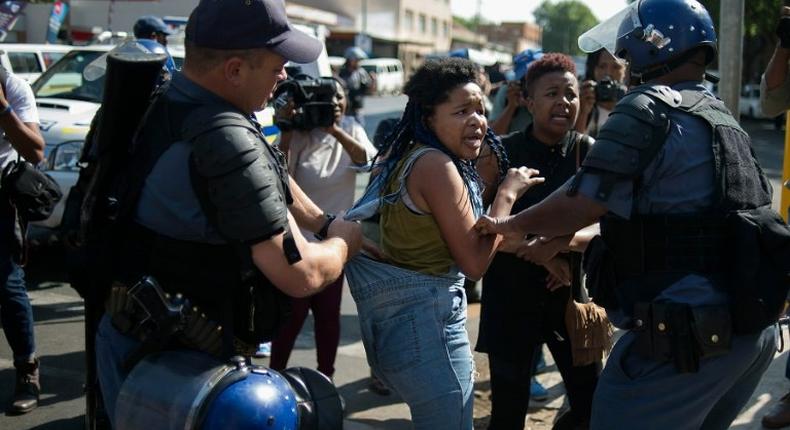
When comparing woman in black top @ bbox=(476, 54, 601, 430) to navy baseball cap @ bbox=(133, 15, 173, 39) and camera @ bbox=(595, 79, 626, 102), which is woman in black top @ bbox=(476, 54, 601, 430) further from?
navy baseball cap @ bbox=(133, 15, 173, 39)

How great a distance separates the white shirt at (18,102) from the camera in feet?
15.2

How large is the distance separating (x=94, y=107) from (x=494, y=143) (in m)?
5.51

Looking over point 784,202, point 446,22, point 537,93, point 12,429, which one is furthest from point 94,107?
point 446,22

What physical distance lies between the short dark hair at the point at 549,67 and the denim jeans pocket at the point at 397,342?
169 centimetres

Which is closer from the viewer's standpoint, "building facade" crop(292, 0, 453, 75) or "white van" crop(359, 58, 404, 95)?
"white van" crop(359, 58, 404, 95)

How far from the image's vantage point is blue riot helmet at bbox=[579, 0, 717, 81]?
293 cm

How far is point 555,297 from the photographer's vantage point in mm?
4047

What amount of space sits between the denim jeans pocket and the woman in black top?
0.93 m

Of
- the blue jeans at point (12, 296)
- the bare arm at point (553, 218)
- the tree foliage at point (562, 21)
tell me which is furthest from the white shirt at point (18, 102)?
the tree foliage at point (562, 21)

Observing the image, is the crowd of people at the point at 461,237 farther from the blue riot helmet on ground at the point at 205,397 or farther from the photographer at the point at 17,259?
the photographer at the point at 17,259

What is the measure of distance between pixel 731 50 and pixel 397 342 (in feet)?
8.24

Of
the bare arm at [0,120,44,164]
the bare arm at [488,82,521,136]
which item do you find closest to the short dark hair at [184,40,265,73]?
the bare arm at [0,120,44,164]

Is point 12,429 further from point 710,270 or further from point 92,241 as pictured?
point 710,270

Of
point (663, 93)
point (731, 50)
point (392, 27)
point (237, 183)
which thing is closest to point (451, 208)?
point (663, 93)
